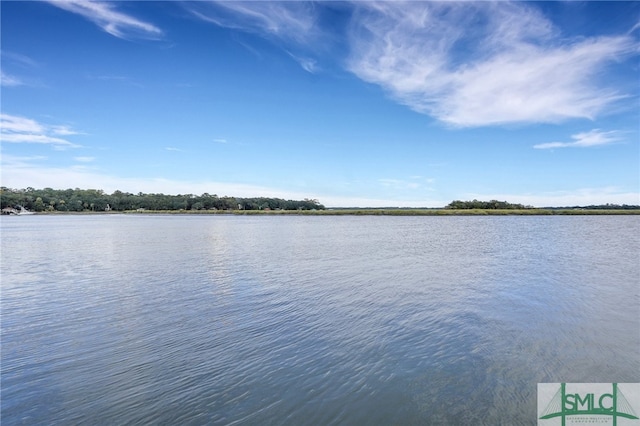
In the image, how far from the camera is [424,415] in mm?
5328

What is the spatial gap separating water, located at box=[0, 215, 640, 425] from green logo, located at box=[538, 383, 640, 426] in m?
0.21

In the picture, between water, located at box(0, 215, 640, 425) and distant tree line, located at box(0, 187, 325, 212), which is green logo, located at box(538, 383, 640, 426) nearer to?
water, located at box(0, 215, 640, 425)

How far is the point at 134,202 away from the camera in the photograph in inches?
6954

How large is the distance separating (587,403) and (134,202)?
19668 cm

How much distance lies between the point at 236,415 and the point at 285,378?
1.30m

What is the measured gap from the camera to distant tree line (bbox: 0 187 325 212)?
16050 centimetres

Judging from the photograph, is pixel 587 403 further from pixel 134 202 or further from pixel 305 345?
pixel 134 202

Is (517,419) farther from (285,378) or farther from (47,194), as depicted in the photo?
(47,194)

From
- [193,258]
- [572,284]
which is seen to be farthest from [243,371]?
[193,258]

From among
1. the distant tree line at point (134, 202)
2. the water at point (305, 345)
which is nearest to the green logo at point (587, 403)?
the water at point (305, 345)

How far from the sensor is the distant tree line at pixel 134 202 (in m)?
160

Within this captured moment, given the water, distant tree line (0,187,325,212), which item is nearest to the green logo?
the water

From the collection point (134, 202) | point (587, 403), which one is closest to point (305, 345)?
point (587, 403)

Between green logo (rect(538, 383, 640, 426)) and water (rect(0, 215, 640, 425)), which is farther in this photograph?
water (rect(0, 215, 640, 425))
